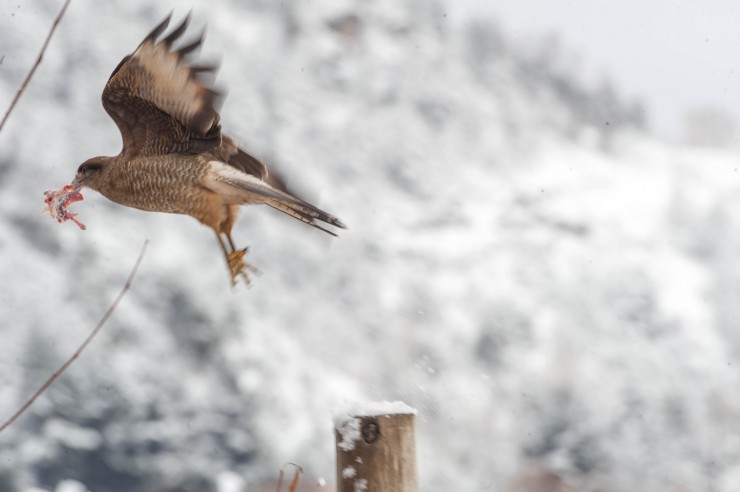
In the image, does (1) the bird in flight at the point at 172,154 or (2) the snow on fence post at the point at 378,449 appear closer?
(2) the snow on fence post at the point at 378,449

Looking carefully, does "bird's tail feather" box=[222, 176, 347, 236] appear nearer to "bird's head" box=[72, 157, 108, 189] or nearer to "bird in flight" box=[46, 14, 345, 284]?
"bird in flight" box=[46, 14, 345, 284]

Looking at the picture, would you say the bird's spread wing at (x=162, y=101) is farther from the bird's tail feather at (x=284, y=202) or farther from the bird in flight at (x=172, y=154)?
the bird's tail feather at (x=284, y=202)

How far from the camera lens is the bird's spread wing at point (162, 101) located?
1.59m

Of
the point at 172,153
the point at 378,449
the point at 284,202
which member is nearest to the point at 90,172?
the point at 172,153

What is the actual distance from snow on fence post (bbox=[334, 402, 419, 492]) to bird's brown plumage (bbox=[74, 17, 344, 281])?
0.43 metres

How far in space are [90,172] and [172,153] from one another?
0.17 metres

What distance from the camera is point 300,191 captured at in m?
1.78

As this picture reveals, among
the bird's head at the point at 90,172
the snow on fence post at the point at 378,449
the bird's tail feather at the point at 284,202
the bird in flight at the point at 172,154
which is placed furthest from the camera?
the bird's head at the point at 90,172

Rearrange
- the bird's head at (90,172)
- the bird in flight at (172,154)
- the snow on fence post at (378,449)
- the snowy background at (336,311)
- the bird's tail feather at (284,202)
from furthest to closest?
the snowy background at (336,311) → the bird's head at (90,172) → the bird in flight at (172,154) → the bird's tail feather at (284,202) → the snow on fence post at (378,449)

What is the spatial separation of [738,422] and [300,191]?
574 cm

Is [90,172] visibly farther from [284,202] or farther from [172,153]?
[284,202]

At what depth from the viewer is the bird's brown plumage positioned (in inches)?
63.5

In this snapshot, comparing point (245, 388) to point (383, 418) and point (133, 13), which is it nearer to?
point (133, 13)

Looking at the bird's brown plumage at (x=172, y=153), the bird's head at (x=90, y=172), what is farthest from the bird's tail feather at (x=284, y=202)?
the bird's head at (x=90, y=172)
